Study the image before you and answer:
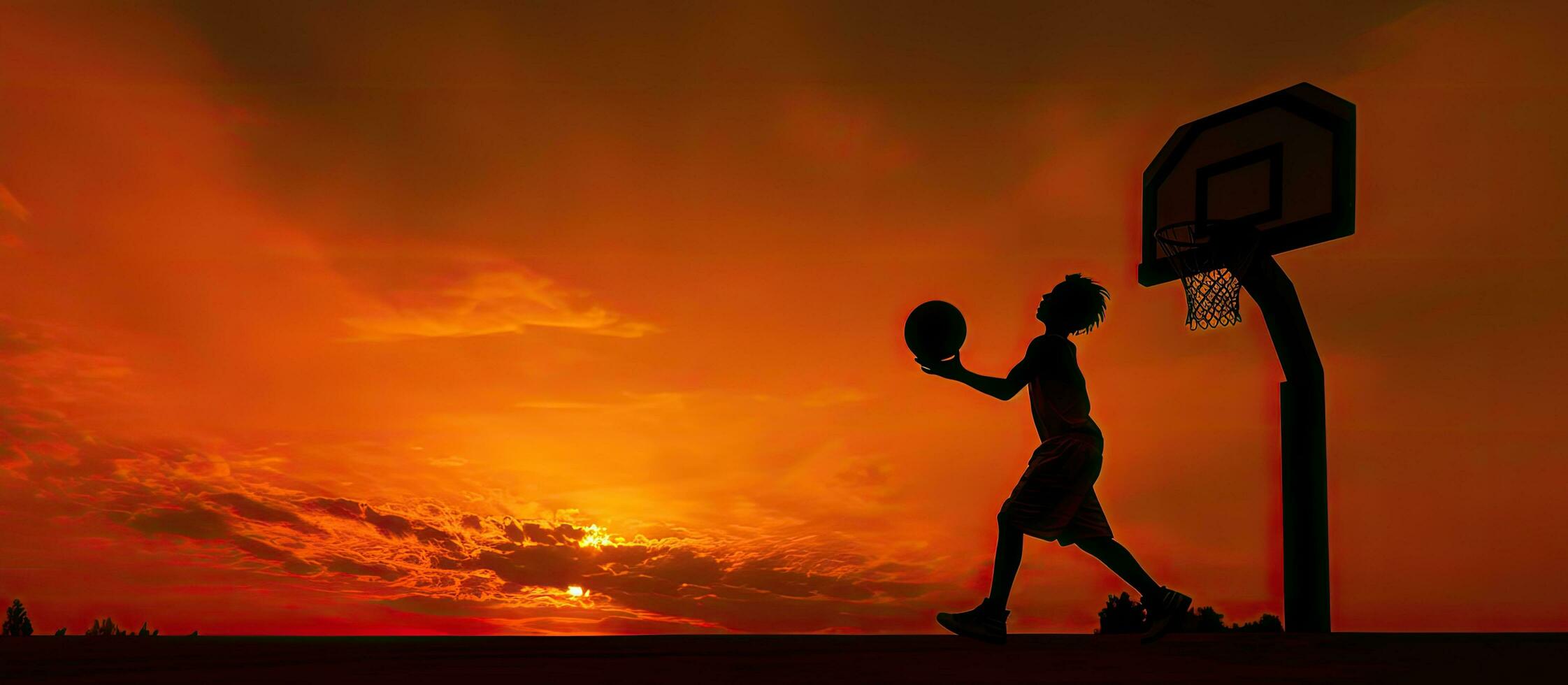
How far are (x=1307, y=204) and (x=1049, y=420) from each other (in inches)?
156

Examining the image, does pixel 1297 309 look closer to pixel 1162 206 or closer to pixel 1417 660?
pixel 1162 206

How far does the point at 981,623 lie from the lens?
7.20m

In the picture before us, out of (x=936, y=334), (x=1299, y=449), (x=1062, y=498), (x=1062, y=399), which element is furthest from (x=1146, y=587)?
(x=1299, y=449)

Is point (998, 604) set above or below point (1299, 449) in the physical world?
below

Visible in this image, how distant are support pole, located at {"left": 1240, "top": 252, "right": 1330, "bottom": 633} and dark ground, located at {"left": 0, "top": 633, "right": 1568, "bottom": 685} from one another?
78cm

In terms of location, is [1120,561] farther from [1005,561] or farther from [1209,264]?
[1209,264]

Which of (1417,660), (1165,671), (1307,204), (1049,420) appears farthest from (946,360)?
(1307,204)

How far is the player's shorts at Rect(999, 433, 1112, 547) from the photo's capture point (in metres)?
7.24

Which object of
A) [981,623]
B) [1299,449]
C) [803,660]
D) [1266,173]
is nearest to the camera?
[803,660]

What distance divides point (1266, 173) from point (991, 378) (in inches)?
169

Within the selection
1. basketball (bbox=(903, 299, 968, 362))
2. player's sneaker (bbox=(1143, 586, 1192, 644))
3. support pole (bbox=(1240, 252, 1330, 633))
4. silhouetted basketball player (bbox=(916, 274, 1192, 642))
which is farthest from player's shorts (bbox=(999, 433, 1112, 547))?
support pole (bbox=(1240, 252, 1330, 633))

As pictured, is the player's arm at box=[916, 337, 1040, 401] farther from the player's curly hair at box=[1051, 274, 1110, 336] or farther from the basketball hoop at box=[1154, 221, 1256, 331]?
the basketball hoop at box=[1154, 221, 1256, 331]

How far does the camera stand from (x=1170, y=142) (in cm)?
1119

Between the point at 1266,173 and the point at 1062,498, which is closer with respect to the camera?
the point at 1062,498
